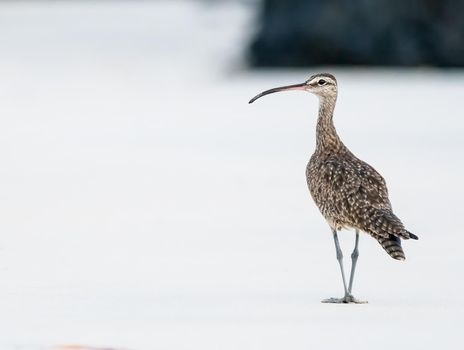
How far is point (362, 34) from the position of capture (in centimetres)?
2838

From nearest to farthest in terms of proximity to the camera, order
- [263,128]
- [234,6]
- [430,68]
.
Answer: [263,128]
[430,68]
[234,6]

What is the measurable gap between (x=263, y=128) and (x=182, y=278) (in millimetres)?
10280

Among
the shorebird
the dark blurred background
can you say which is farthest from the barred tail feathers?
the dark blurred background

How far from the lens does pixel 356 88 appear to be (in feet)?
80.2

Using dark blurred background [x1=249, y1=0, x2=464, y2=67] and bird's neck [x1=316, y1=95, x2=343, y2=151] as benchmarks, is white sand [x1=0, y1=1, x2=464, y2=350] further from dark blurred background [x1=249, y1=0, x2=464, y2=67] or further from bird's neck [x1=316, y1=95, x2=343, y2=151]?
bird's neck [x1=316, y1=95, x2=343, y2=151]

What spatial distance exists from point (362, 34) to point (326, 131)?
18966 mm

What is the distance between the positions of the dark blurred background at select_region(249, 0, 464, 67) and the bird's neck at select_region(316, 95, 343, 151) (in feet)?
58.8

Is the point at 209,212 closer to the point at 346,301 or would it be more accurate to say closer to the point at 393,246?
the point at 346,301

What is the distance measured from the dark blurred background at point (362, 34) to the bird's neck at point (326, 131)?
17.9 meters

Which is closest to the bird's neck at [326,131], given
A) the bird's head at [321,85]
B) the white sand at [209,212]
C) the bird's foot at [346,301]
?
the bird's head at [321,85]

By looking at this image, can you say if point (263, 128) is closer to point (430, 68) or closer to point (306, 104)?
point (306, 104)

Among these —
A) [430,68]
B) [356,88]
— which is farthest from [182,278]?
[430,68]

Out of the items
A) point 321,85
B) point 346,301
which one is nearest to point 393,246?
point 346,301

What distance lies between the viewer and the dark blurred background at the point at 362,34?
27.6 meters
